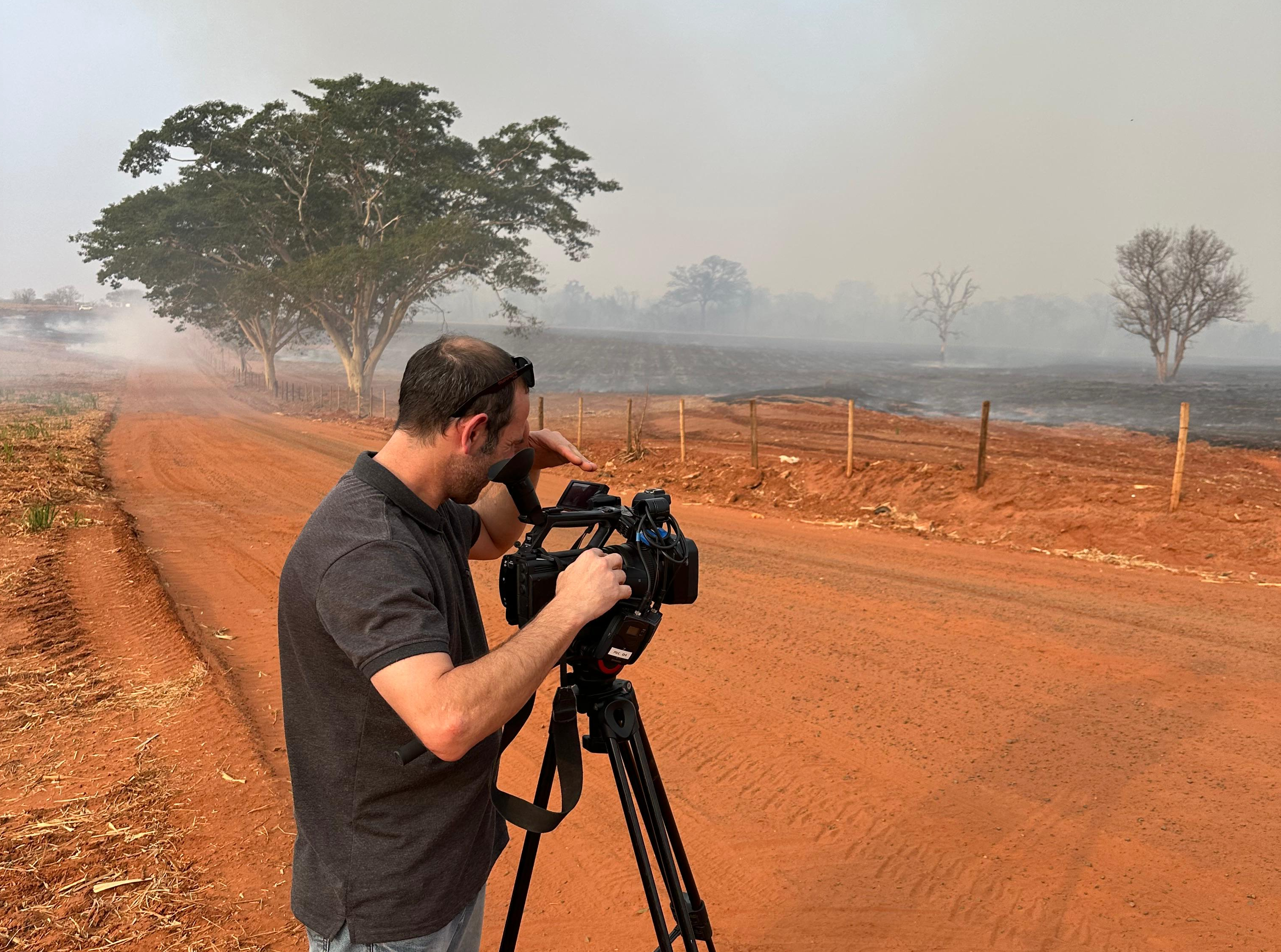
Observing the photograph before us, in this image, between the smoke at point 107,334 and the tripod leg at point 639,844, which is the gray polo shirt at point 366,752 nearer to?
the tripod leg at point 639,844

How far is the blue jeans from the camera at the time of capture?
5.70 ft

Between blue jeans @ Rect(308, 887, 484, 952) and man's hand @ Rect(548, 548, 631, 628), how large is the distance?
0.78 meters

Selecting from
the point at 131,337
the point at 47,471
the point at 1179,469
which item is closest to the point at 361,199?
the point at 47,471

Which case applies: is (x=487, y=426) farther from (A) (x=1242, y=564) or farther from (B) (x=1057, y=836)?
(A) (x=1242, y=564)

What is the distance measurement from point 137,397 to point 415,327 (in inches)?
→ 2844

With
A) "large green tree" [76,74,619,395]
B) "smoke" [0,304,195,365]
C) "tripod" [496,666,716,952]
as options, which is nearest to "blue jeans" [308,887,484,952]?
"tripod" [496,666,716,952]

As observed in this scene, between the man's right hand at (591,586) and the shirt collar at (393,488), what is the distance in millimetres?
312

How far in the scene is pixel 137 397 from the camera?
41.4 metres

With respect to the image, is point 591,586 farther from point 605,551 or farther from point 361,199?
point 361,199

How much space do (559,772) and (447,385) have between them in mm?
913

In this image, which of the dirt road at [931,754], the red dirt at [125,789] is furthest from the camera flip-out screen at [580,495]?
the red dirt at [125,789]

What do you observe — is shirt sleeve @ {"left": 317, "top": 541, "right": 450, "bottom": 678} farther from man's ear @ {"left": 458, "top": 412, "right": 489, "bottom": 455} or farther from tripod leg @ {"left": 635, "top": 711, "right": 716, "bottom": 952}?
tripod leg @ {"left": 635, "top": 711, "right": 716, "bottom": 952}

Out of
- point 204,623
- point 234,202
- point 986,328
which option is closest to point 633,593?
point 204,623

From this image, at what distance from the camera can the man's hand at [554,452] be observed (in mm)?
2367
